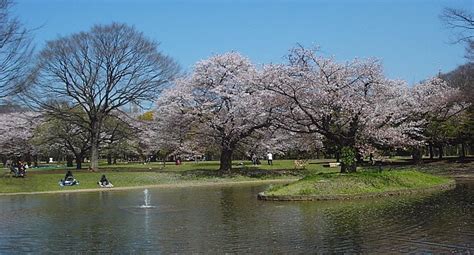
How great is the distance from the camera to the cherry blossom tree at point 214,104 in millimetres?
36625

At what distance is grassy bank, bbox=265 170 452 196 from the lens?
19.5 metres

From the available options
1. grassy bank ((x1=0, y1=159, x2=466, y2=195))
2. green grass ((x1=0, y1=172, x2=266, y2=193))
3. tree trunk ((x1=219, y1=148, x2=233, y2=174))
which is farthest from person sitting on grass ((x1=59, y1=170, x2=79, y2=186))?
tree trunk ((x1=219, y1=148, x2=233, y2=174))

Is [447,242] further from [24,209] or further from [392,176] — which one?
[24,209]

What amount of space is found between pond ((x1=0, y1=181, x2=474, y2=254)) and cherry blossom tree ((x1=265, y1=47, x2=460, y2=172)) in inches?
227

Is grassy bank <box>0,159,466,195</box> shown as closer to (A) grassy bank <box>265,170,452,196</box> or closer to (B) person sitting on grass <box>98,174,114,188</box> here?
(A) grassy bank <box>265,170,452,196</box>

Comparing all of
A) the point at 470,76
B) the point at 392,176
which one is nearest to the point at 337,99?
the point at 392,176

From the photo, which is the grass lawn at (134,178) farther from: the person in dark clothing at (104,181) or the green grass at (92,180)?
the person in dark clothing at (104,181)

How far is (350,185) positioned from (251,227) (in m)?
8.46

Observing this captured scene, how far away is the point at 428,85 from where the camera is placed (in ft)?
136

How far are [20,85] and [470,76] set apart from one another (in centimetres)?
3892

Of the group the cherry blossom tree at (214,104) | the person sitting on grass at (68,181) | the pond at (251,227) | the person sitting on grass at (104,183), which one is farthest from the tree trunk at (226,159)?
the pond at (251,227)

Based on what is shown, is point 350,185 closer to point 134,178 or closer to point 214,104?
point 134,178

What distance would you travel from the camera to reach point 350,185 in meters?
20.0

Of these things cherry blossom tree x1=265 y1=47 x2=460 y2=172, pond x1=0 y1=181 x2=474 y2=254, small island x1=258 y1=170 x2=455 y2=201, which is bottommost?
pond x1=0 y1=181 x2=474 y2=254
